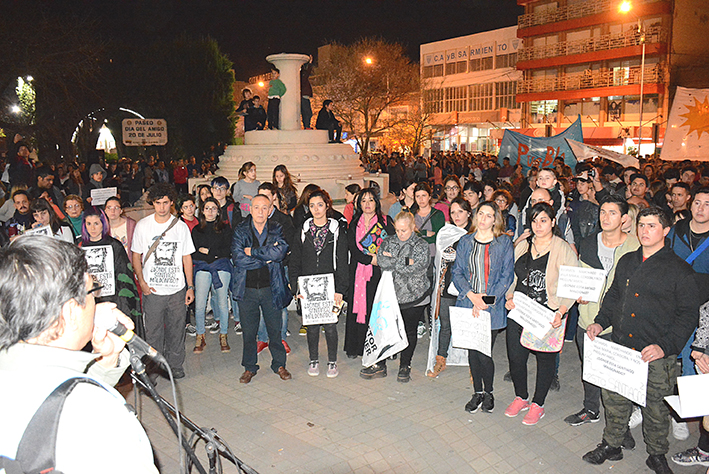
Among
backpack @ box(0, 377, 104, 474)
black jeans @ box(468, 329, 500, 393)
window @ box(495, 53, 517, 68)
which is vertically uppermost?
window @ box(495, 53, 517, 68)

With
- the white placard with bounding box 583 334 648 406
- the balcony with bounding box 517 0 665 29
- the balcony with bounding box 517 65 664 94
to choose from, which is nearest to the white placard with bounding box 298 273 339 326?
the white placard with bounding box 583 334 648 406

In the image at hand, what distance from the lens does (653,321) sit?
4.03 m

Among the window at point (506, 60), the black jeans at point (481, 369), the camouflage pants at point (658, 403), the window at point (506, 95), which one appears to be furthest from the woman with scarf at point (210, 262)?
the window at point (506, 60)

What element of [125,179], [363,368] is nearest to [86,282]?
[363,368]

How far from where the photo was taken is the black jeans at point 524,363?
4910mm

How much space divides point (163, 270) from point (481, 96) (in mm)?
48776

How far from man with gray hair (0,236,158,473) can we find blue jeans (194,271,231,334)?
16.1 ft

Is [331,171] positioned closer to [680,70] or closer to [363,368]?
[363,368]

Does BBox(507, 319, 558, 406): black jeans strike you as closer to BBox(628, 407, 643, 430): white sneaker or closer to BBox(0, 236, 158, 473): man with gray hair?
BBox(628, 407, 643, 430): white sneaker

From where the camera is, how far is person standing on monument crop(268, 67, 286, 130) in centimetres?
1515

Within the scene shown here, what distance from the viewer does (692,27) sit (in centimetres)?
3438

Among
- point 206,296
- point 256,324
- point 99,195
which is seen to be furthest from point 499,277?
point 99,195

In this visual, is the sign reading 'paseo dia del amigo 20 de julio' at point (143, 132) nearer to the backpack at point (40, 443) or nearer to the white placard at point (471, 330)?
the white placard at point (471, 330)

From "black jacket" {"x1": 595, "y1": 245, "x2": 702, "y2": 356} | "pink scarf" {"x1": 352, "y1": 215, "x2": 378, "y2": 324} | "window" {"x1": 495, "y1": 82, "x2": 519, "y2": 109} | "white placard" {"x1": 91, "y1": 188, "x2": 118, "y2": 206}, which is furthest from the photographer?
"window" {"x1": 495, "y1": 82, "x2": 519, "y2": 109}
